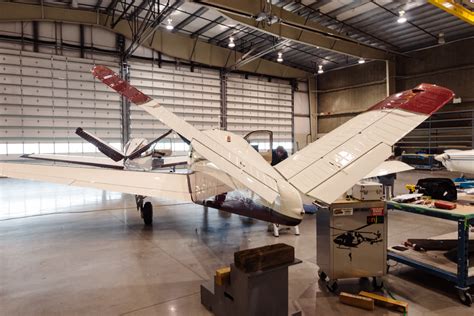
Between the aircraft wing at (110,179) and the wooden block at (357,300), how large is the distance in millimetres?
2327

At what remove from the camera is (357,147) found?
8.29 ft

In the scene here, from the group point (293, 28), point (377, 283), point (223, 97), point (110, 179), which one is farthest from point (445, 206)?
point (223, 97)

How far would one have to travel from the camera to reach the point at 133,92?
5215 mm

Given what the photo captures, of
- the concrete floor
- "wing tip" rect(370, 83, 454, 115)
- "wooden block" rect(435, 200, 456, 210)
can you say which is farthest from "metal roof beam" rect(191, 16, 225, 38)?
"wooden block" rect(435, 200, 456, 210)

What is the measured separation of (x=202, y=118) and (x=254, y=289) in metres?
15.1

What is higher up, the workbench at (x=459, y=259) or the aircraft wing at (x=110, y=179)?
the aircraft wing at (x=110, y=179)

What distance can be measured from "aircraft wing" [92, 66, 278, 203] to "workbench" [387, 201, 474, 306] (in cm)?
160

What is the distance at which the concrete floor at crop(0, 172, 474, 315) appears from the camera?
9.31ft

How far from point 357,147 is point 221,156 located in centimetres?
132

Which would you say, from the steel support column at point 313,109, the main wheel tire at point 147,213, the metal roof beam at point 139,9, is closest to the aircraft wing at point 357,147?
the main wheel tire at point 147,213

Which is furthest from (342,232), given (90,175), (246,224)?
(90,175)

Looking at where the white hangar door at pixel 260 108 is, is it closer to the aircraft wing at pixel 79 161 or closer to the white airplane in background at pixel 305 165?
the aircraft wing at pixel 79 161

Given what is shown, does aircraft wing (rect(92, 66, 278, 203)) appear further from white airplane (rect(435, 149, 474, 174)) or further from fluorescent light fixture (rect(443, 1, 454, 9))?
fluorescent light fixture (rect(443, 1, 454, 9))

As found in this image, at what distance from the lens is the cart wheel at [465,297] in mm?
2760
